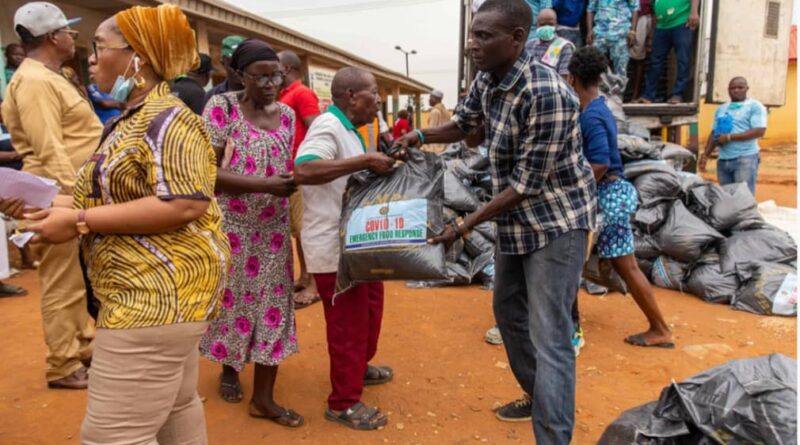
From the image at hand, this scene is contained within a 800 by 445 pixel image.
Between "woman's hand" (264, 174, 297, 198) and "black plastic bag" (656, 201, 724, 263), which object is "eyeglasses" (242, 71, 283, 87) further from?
"black plastic bag" (656, 201, 724, 263)

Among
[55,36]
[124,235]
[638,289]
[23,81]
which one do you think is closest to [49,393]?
[23,81]

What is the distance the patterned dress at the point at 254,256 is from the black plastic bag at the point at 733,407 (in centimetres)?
176

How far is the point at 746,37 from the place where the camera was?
8023 mm

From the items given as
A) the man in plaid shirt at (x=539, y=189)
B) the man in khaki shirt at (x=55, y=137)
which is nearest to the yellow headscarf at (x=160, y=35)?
the man in plaid shirt at (x=539, y=189)

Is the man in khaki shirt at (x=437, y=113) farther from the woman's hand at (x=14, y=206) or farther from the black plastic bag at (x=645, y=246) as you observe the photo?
the woman's hand at (x=14, y=206)

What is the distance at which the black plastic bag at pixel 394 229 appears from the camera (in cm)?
246

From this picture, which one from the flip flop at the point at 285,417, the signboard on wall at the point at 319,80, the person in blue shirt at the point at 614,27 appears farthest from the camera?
the signboard on wall at the point at 319,80

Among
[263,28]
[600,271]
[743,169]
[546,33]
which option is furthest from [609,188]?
[263,28]

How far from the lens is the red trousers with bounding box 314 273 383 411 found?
2762 millimetres

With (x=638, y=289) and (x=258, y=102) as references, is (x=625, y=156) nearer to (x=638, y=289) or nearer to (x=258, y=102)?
(x=638, y=289)

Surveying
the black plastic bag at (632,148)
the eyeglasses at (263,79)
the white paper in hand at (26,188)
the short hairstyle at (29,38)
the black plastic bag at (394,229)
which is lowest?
the black plastic bag at (394,229)

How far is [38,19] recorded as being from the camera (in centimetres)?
302

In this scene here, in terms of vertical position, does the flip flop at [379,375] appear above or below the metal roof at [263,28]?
below

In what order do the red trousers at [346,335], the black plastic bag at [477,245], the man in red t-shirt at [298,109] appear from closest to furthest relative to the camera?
1. the red trousers at [346,335]
2. the man in red t-shirt at [298,109]
3. the black plastic bag at [477,245]
